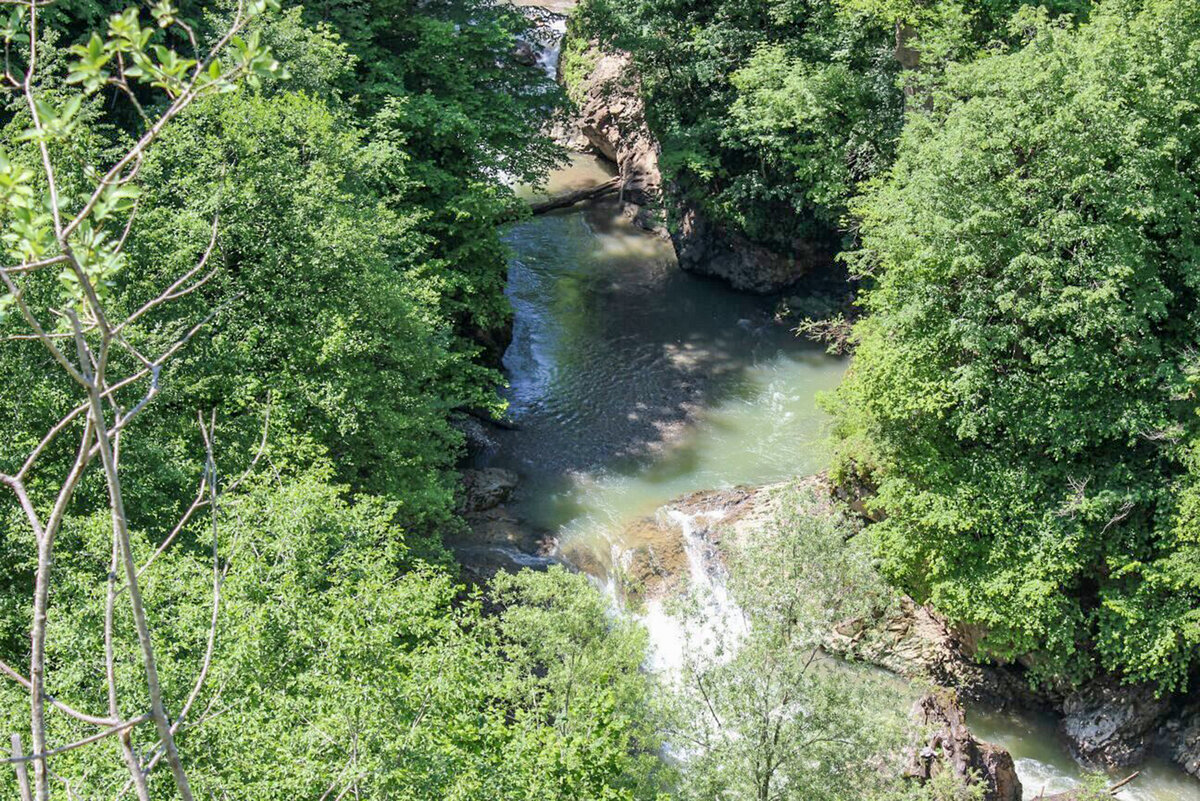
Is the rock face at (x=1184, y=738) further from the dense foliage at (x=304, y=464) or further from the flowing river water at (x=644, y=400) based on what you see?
the dense foliage at (x=304, y=464)

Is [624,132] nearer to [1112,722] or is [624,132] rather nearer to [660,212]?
[660,212]

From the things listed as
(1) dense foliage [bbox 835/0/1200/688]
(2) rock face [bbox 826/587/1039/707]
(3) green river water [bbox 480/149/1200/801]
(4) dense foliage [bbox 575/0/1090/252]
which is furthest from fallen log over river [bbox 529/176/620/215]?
(2) rock face [bbox 826/587/1039/707]

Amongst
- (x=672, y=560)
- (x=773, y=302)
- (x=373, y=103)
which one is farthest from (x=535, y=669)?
(x=773, y=302)

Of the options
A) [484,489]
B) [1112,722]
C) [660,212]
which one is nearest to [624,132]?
[660,212]

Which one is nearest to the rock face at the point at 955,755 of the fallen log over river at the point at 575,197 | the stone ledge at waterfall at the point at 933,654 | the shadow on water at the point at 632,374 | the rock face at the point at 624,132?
the stone ledge at waterfall at the point at 933,654

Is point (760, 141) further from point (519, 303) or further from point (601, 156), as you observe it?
point (601, 156)

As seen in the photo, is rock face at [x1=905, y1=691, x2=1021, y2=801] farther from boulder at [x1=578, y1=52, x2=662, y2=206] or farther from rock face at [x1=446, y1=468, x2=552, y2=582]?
boulder at [x1=578, y1=52, x2=662, y2=206]
